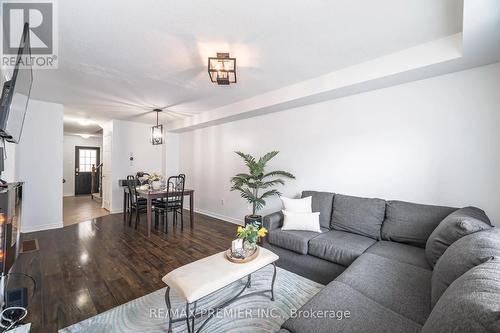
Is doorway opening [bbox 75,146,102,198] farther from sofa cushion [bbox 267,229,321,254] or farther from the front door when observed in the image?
sofa cushion [bbox 267,229,321,254]

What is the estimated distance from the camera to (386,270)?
1.68m

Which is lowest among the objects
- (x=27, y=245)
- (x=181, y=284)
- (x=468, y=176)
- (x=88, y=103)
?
(x=27, y=245)

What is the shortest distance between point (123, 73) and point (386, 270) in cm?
359

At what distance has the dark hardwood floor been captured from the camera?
6.26 feet

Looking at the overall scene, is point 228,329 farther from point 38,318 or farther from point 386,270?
point 38,318

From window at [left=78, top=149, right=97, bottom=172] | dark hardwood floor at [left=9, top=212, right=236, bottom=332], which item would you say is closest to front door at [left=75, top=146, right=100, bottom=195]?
window at [left=78, top=149, right=97, bottom=172]

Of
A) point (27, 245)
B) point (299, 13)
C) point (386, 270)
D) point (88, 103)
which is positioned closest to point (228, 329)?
point (386, 270)

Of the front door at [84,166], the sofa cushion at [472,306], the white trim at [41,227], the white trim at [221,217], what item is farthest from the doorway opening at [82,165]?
the sofa cushion at [472,306]

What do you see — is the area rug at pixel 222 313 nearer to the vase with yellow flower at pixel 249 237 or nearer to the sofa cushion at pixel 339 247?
the sofa cushion at pixel 339 247

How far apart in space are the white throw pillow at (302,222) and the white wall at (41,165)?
4.51m

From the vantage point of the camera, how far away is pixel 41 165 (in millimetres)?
4051

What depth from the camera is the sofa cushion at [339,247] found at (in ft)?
6.95

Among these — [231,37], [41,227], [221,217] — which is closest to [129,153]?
[41,227]

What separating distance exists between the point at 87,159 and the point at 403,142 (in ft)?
34.0
